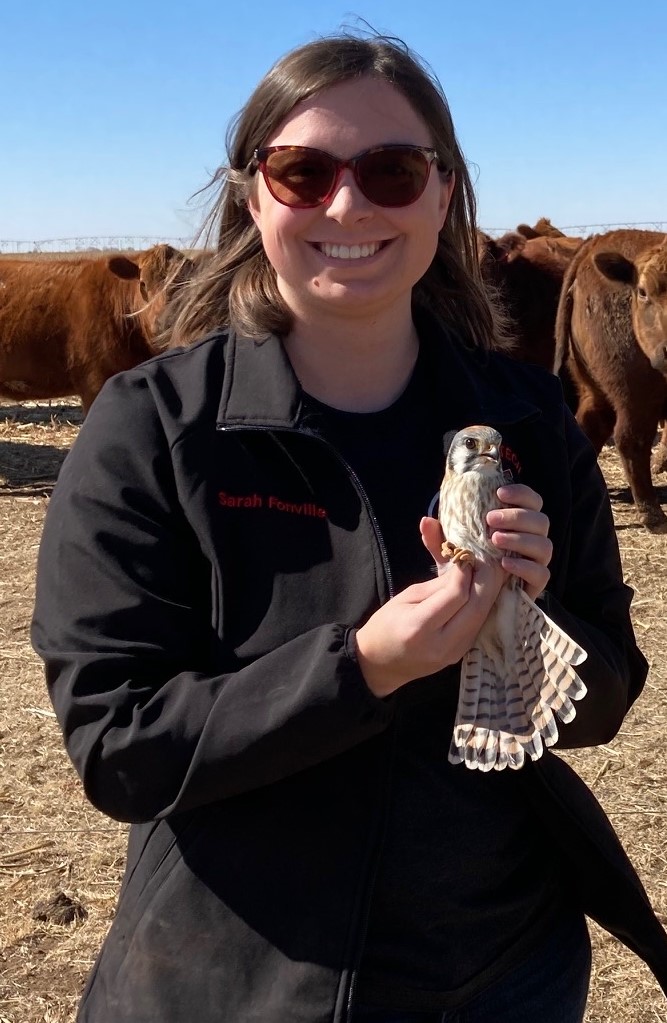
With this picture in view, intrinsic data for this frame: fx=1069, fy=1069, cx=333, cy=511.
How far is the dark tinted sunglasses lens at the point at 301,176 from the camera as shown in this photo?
1.88 m

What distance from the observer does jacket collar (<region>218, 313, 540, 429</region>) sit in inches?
71.6

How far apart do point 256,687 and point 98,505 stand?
39cm

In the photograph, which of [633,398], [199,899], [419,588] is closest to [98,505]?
[419,588]

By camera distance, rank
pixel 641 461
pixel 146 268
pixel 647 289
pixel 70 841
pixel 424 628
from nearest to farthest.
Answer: pixel 424 628, pixel 70 841, pixel 647 289, pixel 641 461, pixel 146 268

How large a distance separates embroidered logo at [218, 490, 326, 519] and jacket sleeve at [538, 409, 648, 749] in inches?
17.6

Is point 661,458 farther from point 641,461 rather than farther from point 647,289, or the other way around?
point 647,289

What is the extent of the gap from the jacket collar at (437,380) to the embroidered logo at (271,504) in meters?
0.12

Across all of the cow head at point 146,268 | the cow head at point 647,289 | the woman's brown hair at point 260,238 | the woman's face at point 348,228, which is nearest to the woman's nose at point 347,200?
the woman's face at point 348,228

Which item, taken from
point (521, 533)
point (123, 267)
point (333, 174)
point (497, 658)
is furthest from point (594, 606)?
point (123, 267)

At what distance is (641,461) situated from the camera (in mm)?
8164

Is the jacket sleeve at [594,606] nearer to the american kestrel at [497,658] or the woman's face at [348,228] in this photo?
the american kestrel at [497,658]

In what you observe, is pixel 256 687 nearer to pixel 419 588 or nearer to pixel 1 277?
pixel 419 588

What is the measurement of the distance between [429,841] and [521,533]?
55 cm

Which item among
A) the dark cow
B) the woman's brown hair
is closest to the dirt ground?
the woman's brown hair
